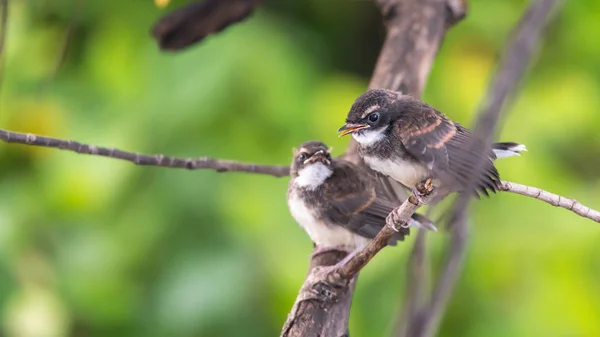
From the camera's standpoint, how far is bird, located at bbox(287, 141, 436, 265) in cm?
236

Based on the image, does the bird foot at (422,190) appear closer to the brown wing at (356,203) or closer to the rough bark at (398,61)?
the rough bark at (398,61)

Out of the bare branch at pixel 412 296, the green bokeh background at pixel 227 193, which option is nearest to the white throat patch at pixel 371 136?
the bare branch at pixel 412 296

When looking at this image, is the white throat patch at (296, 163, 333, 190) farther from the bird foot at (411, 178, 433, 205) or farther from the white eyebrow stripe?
the bird foot at (411, 178, 433, 205)

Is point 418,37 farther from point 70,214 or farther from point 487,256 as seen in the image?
point 70,214

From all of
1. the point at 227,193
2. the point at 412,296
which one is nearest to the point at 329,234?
the point at 227,193

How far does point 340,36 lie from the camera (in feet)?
13.0

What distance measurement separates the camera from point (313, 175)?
2.51m

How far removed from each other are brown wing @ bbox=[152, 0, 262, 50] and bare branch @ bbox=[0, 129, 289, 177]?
0.56m

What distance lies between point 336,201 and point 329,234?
0.11 m

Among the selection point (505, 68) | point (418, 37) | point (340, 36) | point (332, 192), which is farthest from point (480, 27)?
point (505, 68)

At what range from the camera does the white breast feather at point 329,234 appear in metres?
2.40

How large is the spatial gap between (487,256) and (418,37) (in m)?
1.20

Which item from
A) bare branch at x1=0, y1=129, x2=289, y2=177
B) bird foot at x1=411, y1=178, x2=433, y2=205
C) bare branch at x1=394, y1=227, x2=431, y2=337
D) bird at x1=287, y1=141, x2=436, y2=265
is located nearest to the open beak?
bird at x1=287, y1=141, x2=436, y2=265

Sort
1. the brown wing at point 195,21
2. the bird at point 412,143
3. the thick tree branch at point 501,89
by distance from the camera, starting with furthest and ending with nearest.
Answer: the brown wing at point 195,21, the bird at point 412,143, the thick tree branch at point 501,89
